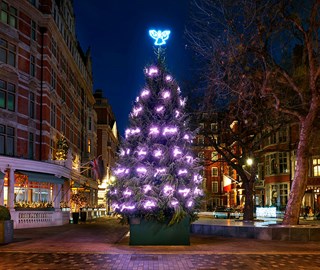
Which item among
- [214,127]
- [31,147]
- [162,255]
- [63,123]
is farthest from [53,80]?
[162,255]

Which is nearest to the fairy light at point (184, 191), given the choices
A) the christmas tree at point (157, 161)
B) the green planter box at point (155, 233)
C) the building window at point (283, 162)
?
the christmas tree at point (157, 161)

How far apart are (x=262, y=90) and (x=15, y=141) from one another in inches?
738

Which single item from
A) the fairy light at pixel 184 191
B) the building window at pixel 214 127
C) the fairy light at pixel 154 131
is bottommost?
the fairy light at pixel 184 191

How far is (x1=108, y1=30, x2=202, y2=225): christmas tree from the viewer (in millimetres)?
17656

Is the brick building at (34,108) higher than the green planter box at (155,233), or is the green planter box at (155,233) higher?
the brick building at (34,108)

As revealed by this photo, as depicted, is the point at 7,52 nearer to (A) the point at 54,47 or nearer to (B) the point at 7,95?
(B) the point at 7,95

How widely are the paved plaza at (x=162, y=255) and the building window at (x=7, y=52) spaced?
53.4 feet

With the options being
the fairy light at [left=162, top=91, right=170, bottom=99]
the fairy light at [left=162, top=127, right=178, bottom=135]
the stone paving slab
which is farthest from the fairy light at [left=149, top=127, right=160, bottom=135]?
the stone paving slab

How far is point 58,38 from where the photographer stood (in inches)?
1628

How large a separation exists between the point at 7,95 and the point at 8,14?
5.24 metres

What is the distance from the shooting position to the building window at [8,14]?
32.7 meters

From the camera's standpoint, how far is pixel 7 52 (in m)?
32.9

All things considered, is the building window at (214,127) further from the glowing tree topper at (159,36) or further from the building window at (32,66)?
the glowing tree topper at (159,36)

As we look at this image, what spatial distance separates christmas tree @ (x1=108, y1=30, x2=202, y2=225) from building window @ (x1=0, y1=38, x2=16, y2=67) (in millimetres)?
16775
